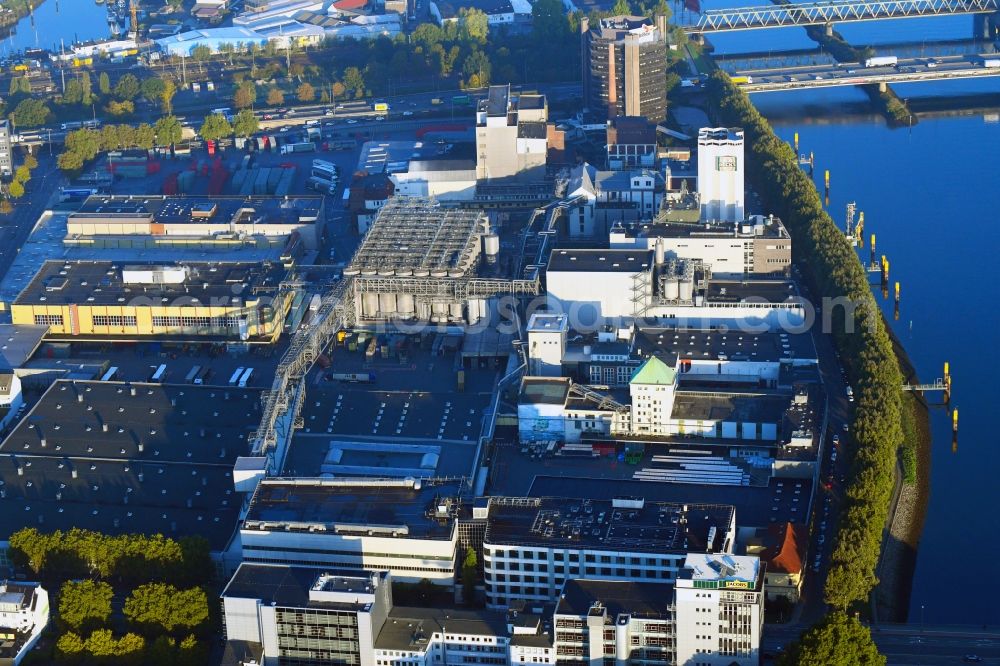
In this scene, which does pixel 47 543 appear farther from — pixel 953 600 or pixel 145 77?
pixel 145 77

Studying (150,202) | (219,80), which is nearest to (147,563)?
(150,202)

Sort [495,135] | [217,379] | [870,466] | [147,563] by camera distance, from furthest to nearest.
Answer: [495,135] < [217,379] < [870,466] < [147,563]

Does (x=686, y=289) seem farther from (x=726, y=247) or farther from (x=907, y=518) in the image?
(x=907, y=518)

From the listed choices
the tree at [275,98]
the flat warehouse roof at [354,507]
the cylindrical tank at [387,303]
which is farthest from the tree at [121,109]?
the flat warehouse roof at [354,507]

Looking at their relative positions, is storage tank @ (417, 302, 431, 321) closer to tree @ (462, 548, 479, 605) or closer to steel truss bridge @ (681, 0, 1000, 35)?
tree @ (462, 548, 479, 605)

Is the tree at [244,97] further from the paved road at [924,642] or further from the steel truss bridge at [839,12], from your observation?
the paved road at [924,642]

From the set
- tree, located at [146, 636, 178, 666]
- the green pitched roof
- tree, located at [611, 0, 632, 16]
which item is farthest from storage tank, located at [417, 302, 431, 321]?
tree, located at [611, 0, 632, 16]

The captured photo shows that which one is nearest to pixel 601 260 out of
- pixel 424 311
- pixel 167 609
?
pixel 424 311
